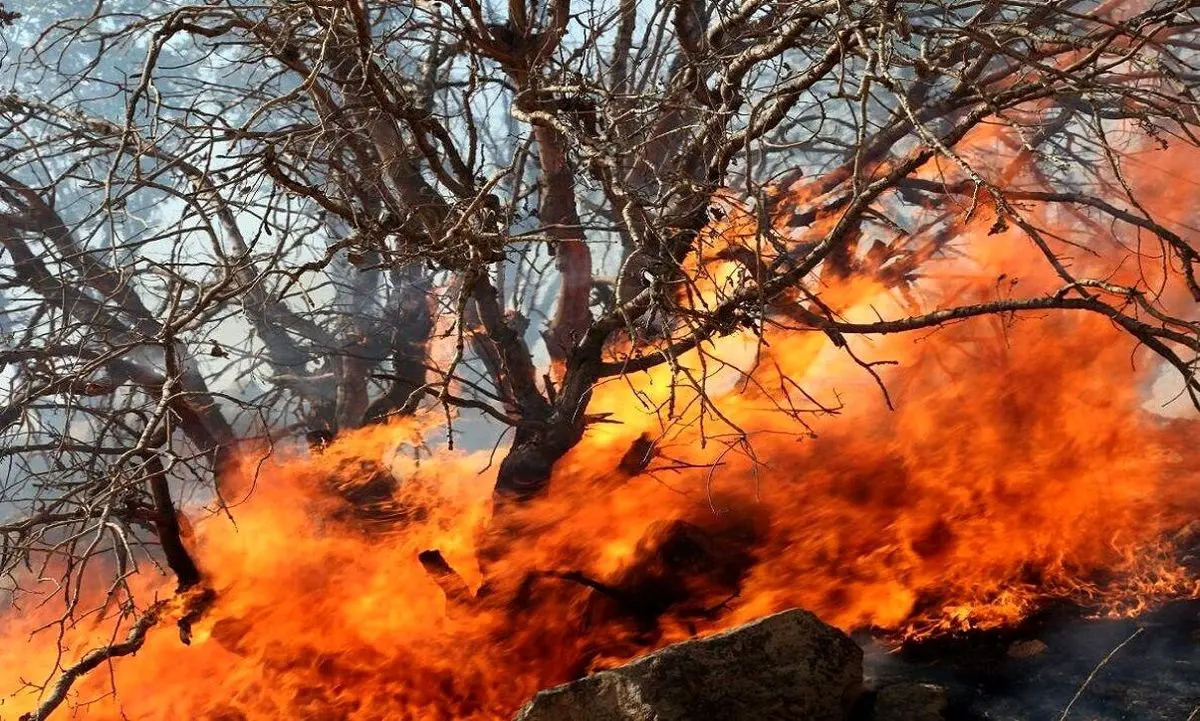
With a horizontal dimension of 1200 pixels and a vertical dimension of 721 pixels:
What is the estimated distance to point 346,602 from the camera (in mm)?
6812

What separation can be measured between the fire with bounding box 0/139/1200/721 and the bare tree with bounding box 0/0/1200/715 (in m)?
0.53

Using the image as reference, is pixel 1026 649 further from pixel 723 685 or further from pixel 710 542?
pixel 710 542

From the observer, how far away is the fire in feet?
19.8

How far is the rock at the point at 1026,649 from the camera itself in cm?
529

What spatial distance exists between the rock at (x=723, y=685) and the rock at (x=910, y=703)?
0.25m

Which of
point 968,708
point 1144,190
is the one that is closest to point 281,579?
point 968,708

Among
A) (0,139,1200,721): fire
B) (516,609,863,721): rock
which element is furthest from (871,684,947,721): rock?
(0,139,1200,721): fire

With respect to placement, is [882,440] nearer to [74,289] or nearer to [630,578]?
[630,578]

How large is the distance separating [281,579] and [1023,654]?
5.62 m

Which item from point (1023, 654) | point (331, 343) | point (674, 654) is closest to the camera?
point (674, 654)

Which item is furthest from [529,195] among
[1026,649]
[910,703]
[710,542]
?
[1026,649]

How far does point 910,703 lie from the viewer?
4.86 meters

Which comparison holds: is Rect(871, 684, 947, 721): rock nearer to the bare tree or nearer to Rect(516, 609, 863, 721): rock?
Rect(516, 609, 863, 721): rock

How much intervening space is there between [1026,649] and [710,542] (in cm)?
226
